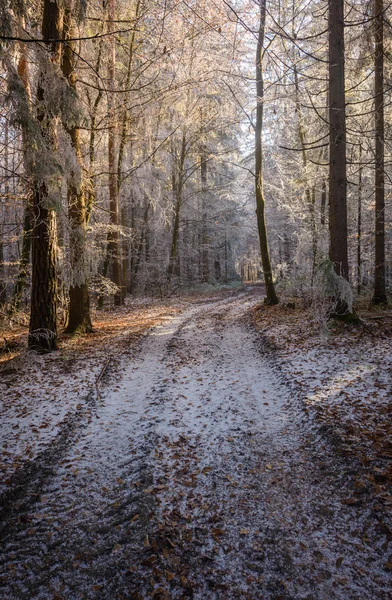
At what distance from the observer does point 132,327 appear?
1071cm

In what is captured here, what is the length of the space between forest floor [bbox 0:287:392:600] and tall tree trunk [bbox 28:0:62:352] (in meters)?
0.69

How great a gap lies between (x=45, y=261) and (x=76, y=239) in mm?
1612

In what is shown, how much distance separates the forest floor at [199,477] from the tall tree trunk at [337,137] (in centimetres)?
258

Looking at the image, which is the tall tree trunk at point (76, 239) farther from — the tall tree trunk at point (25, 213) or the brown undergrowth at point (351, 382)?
the brown undergrowth at point (351, 382)

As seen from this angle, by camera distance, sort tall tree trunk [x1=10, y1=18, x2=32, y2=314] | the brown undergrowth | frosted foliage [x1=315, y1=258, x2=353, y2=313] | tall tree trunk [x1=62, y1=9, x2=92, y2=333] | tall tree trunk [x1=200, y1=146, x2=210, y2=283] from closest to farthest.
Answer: the brown undergrowth
tall tree trunk [x1=10, y1=18, x2=32, y2=314]
frosted foliage [x1=315, y1=258, x2=353, y2=313]
tall tree trunk [x1=62, y1=9, x2=92, y2=333]
tall tree trunk [x1=200, y1=146, x2=210, y2=283]

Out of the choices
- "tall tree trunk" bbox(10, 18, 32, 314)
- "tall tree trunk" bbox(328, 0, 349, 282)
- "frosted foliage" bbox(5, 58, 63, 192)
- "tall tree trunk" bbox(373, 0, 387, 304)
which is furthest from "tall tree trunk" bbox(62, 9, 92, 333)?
"tall tree trunk" bbox(373, 0, 387, 304)

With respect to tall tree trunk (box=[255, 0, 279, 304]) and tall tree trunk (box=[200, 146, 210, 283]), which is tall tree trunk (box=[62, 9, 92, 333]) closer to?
tall tree trunk (box=[255, 0, 279, 304])

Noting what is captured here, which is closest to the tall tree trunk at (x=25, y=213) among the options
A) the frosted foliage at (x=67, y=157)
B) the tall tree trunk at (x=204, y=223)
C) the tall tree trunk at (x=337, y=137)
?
the frosted foliage at (x=67, y=157)

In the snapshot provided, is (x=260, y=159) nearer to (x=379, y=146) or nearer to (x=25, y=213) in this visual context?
(x=379, y=146)

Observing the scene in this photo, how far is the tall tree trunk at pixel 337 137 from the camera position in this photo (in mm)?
7934

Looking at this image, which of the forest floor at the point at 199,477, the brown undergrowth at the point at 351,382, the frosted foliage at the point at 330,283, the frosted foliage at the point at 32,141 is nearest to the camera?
the forest floor at the point at 199,477

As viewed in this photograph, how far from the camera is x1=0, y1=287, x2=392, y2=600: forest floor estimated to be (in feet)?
8.07

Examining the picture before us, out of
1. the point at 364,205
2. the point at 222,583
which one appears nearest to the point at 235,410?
the point at 222,583

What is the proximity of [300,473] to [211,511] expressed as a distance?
1.09 metres
